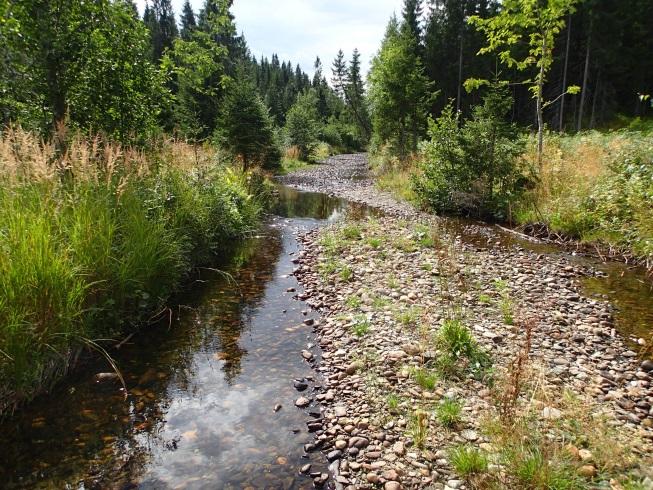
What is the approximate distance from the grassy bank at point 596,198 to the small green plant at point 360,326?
17.4ft

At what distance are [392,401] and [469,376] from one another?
0.93m

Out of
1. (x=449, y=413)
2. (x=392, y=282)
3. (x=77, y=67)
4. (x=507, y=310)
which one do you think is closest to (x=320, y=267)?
(x=392, y=282)

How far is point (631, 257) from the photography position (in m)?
7.92

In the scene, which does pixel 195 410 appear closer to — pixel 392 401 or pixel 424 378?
pixel 392 401

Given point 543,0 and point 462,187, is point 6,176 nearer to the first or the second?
point 462,187

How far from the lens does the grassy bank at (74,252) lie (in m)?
3.80

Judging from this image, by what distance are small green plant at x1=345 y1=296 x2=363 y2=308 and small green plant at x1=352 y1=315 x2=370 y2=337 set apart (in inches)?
18.6

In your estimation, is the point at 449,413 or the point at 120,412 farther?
the point at 120,412

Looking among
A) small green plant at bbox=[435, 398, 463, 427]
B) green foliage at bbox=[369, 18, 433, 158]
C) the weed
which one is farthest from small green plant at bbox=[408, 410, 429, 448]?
green foliage at bbox=[369, 18, 433, 158]

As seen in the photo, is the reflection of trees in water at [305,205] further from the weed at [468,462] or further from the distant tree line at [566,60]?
the weed at [468,462]

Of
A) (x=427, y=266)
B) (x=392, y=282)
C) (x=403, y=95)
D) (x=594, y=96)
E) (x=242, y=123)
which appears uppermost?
(x=594, y=96)

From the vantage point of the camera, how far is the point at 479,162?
12102 millimetres

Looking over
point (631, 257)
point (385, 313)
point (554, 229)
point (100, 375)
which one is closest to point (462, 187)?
point (554, 229)

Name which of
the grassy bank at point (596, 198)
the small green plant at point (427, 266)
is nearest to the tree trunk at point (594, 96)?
the grassy bank at point (596, 198)
